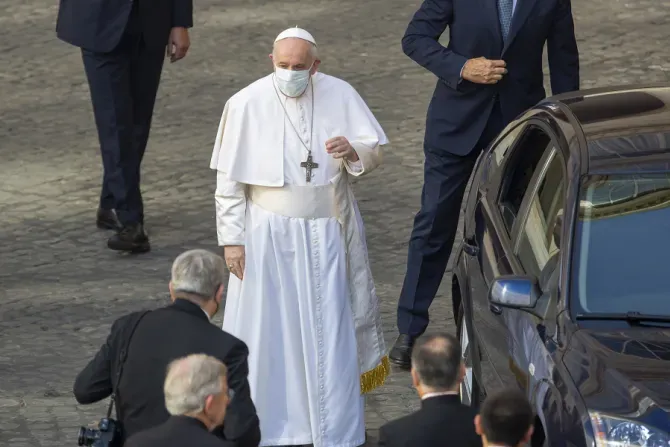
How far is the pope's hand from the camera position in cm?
684

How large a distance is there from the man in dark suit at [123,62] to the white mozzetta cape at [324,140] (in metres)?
3.03

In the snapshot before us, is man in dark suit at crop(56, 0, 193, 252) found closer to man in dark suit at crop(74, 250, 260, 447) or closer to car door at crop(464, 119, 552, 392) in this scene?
car door at crop(464, 119, 552, 392)

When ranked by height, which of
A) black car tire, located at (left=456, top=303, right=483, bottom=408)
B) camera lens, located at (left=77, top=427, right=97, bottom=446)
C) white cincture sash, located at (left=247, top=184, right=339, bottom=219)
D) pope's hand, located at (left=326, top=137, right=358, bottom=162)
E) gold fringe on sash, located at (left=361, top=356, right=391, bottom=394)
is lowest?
gold fringe on sash, located at (left=361, top=356, right=391, bottom=394)

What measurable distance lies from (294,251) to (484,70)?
158 centimetres

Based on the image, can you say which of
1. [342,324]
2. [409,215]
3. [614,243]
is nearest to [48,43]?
[409,215]

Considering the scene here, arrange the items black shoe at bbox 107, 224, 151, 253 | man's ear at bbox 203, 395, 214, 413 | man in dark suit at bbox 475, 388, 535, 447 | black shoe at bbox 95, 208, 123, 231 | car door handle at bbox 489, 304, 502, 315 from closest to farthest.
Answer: man in dark suit at bbox 475, 388, 535, 447 < man's ear at bbox 203, 395, 214, 413 < car door handle at bbox 489, 304, 502, 315 < black shoe at bbox 107, 224, 151, 253 < black shoe at bbox 95, 208, 123, 231

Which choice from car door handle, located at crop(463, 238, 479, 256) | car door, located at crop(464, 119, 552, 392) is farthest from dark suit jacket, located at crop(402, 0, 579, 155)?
car door handle, located at crop(463, 238, 479, 256)

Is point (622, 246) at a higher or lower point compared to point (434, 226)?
higher

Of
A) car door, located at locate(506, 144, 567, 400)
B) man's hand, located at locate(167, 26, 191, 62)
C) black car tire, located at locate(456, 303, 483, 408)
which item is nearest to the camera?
car door, located at locate(506, 144, 567, 400)

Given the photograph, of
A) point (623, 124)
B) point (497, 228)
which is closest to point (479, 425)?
point (623, 124)

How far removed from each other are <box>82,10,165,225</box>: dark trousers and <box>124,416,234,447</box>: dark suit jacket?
223 inches

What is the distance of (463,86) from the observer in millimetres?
8141

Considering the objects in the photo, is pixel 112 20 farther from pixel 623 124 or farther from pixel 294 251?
pixel 623 124

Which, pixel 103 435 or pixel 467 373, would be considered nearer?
pixel 103 435
